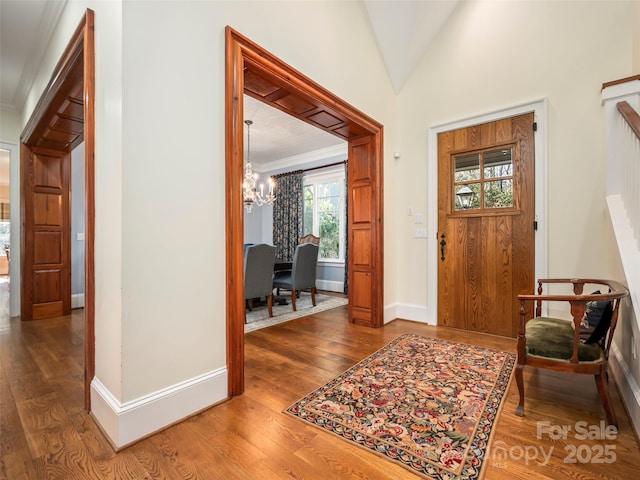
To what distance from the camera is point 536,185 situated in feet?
9.45

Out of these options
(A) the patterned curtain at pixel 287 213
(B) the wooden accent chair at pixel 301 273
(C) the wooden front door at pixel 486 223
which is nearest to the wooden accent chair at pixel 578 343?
(C) the wooden front door at pixel 486 223

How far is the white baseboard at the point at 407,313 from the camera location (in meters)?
3.56

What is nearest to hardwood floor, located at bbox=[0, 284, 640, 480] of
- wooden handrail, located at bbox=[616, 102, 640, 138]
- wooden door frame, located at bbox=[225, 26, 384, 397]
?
wooden door frame, located at bbox=[225, 26, 384, 397]

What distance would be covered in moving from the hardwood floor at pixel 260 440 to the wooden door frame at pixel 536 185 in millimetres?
1234

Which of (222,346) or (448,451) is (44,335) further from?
(448,451)

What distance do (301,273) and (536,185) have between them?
2.98 meters

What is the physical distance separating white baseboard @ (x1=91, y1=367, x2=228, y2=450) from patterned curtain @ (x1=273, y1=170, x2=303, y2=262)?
471 cm

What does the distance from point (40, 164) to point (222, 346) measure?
4124mm

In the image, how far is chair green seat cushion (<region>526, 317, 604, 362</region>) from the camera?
164 centimetres

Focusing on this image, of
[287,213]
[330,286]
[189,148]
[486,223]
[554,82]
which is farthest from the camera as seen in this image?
[287,213]

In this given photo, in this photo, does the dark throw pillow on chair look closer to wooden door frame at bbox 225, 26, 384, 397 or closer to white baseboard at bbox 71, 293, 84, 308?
wooden door frame at bbox 225, 26, 384, 397

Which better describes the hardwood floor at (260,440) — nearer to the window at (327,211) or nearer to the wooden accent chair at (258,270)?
the wooden accent chair at (258,270)

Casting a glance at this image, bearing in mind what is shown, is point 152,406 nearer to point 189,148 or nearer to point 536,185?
point 189,148

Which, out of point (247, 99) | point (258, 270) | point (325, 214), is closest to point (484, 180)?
point (258, 270)
